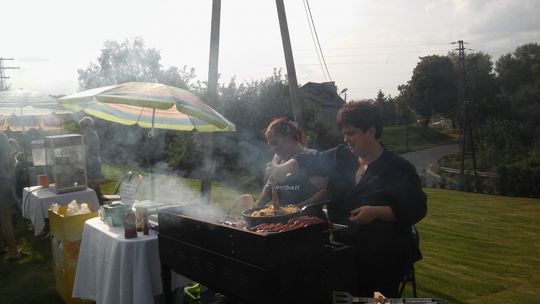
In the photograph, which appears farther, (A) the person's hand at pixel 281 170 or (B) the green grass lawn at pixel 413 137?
(B) the green grass lawn at pixel 413 137

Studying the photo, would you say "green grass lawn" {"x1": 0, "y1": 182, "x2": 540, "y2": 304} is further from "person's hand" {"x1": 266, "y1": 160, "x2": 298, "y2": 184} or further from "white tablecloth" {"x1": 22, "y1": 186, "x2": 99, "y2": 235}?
"person's hand" {"x1": 266, "y1": 160, "x2": 298, "y2": 184}

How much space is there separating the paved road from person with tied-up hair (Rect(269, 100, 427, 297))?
95.5 ft

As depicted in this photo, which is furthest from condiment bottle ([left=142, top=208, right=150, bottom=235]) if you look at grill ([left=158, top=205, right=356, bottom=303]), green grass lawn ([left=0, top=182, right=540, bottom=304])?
green grass lawn ([left=0, top=182, right=540, bottom=304])

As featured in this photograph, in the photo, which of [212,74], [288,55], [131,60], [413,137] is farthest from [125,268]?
[413,137]

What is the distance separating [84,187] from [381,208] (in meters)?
5.16

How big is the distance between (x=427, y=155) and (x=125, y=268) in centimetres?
3867

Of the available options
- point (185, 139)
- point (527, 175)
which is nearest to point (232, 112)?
point (185, 139)

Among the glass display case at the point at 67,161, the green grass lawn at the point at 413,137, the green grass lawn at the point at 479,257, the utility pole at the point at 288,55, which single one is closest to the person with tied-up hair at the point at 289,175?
the green grass lawn at the point at 479,257

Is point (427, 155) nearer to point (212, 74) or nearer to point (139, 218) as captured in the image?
point (212, 74)

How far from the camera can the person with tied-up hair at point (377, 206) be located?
250 centimetres

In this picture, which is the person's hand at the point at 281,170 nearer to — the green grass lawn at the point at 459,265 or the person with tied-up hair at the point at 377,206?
the person with tied-up hair at the point at 377,206

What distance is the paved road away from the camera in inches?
1314

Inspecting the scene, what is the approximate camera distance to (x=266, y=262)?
7.05 ft

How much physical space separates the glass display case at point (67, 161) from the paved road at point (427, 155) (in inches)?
1075
